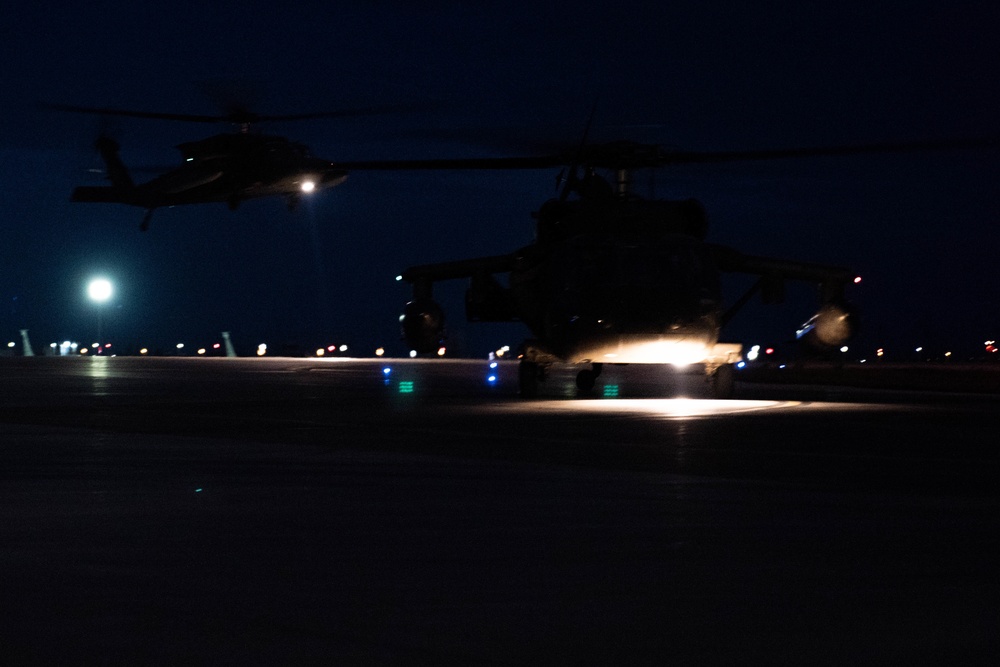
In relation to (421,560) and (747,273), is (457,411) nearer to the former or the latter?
(747,273)

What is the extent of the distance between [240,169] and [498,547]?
76.8 ft

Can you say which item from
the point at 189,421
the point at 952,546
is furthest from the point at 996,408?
the point at 952,546

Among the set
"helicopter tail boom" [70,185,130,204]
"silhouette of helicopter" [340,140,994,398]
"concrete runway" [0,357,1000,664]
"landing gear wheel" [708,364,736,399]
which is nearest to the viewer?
"concrete runway" [0,357,1000,664]

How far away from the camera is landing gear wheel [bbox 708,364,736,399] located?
24.9 meters

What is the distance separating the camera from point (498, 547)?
281 inches

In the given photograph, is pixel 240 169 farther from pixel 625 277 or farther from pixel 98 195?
pixel 98 195

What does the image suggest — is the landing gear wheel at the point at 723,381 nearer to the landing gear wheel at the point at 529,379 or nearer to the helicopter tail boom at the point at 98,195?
the landing gear wheel at the point at 529,379

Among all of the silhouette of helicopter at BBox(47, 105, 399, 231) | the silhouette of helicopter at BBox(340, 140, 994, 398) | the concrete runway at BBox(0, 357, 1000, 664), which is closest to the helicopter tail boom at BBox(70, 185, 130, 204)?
the silhouette of helicopter at BBox(47, 105, 399, 231)

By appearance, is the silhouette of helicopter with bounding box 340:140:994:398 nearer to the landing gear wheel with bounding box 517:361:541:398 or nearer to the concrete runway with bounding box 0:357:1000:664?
the landing gear wheel with bounding box 517:361:541:398

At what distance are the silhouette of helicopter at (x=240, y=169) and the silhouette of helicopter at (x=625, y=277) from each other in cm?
372

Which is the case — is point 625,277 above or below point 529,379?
above

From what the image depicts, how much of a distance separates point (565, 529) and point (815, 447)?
6.54 meters

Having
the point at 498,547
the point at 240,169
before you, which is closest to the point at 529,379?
the point at 240,169

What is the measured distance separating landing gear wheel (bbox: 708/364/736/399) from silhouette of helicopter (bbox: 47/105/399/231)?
7255 mm
